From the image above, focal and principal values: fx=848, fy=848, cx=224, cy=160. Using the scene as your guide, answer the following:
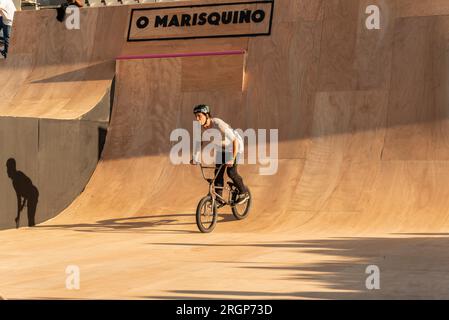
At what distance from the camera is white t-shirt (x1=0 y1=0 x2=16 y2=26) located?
21.2 metres

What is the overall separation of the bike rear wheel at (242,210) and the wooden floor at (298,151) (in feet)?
0.48

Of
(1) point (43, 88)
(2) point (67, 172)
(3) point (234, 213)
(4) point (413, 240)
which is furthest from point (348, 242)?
(1) point (43, 88)

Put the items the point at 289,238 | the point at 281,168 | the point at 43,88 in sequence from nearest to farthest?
1. the point at 289,238
2. the point at 281,168
3. the point at 43,88

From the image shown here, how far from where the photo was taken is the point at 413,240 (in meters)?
12.4

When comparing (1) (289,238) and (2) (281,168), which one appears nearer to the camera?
(1) (289,238)

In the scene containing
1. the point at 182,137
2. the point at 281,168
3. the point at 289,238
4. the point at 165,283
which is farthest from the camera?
the point at 182,137

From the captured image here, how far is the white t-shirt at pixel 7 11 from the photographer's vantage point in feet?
69.4

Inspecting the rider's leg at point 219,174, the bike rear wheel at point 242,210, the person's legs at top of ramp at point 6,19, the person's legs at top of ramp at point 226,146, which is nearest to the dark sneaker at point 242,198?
the person's legs at top of ramp at point 226,146

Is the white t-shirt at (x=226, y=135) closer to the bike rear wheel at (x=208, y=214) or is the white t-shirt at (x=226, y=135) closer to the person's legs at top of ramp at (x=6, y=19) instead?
the bike rear wheel at (x=208, y=214)

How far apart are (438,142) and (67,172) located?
24.1 ft

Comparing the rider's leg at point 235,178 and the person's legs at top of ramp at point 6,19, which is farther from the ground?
the person's legs at top of ramp at point 6,19

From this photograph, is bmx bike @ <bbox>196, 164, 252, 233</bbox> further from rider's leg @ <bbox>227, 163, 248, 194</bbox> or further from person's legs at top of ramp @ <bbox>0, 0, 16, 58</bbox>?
person's legs at top of ramp @ <bbox>0, 0, 16, 58</bbox>

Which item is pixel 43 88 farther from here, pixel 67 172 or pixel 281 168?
pixel 281 168
